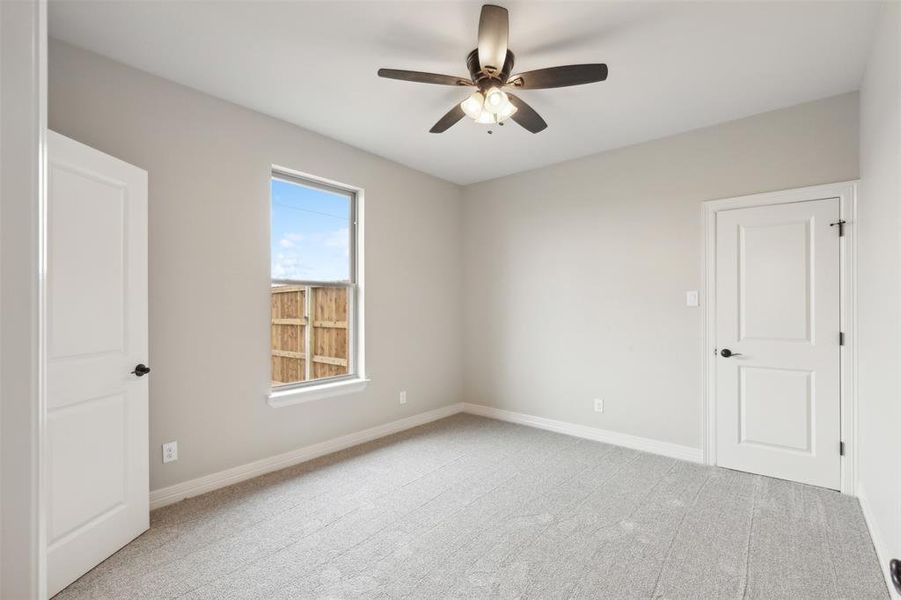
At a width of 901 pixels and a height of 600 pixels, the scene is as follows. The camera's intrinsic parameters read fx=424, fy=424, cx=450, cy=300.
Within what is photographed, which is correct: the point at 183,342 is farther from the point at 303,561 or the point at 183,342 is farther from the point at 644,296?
the point at 644,296

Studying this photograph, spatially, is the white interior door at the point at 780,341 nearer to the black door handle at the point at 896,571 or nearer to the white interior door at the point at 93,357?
the black door handle at the point at 896,571

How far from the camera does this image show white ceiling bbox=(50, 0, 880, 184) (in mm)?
2090

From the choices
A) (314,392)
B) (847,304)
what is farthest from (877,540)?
(314,392)

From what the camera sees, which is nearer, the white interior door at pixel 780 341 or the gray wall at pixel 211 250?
the gray wall at pixel 211 250

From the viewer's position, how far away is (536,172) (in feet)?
14.5

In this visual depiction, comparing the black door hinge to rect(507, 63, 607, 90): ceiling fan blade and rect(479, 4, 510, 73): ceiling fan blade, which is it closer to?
rect(507, 63, 607, 90): ceiling fan blade

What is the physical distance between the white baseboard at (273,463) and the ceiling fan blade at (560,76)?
304cm

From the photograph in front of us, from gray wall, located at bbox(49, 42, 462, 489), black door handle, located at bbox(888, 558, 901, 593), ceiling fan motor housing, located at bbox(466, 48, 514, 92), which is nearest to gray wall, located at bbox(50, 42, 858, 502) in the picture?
gray wall, located at bbox(49, 42, 462, 489)

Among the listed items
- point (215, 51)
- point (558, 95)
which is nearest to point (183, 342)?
point (215, 51)

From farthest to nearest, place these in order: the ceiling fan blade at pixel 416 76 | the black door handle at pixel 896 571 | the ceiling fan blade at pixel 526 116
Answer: the ceiling fan blade at pixel 526 116
the ceiling fan blade at pixel 416 76
the black door handle at pixel 896 571

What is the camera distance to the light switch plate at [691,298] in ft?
11.3

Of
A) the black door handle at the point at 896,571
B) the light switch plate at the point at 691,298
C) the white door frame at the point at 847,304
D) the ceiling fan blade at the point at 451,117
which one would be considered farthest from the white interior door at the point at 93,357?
the white door frame at the point at 847,304

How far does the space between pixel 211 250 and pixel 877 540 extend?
4.19 m

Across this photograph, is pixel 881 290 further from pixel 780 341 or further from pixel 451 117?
pixel 451 117
